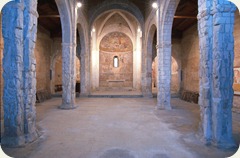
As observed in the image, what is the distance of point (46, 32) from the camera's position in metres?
16.2

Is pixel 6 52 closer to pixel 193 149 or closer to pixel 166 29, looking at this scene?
pixel 193 149

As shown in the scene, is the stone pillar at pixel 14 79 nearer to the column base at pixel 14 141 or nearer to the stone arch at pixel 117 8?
the column base at pixel 14 141

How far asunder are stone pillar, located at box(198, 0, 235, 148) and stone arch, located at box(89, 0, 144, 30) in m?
11.5

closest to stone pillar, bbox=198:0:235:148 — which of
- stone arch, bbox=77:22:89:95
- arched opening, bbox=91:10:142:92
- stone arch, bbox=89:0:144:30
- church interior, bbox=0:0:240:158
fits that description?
church interior, bbox=0:0:240:158

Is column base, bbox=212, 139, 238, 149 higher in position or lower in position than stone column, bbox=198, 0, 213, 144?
lower

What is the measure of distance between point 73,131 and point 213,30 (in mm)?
4916

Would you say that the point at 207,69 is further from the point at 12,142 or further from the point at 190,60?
the point at 190,60

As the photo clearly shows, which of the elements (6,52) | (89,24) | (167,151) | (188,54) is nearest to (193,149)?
(167,151)

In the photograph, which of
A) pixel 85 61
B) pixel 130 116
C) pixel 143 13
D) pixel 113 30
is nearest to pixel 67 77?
pixel 130 116

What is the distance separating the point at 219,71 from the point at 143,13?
12.4 m

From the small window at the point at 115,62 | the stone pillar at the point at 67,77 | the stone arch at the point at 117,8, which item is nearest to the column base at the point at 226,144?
the stone pillar at the point at 67,77

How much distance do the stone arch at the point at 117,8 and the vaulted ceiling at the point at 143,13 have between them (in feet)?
1.15

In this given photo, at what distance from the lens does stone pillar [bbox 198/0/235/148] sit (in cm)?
449

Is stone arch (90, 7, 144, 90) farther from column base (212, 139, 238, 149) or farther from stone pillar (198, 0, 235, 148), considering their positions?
column base (212, 139, 238, 149)
